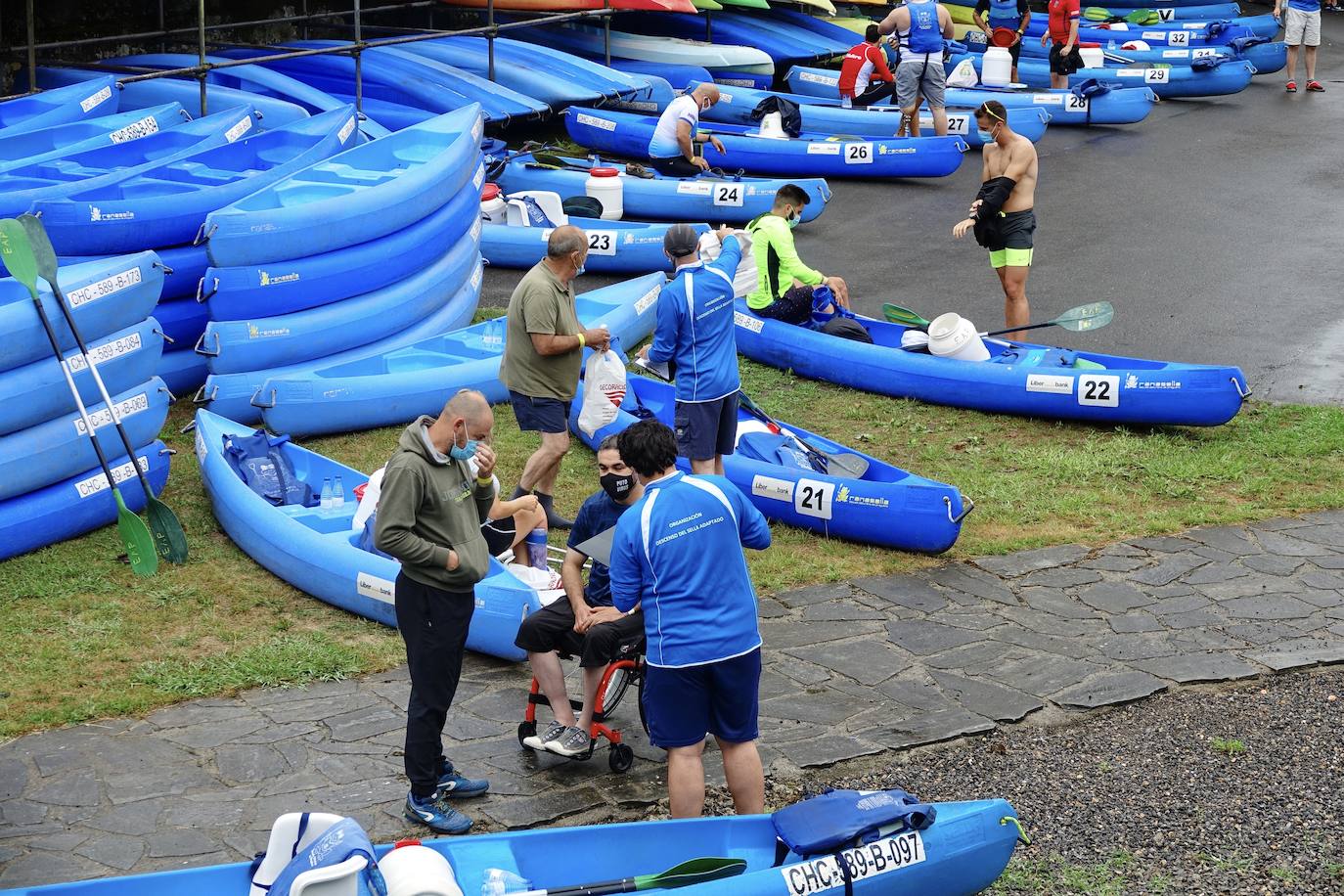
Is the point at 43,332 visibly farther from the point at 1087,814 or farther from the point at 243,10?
the point at 243,10

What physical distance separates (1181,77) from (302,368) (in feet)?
47.0

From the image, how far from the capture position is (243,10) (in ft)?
57.0

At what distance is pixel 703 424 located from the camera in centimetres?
811

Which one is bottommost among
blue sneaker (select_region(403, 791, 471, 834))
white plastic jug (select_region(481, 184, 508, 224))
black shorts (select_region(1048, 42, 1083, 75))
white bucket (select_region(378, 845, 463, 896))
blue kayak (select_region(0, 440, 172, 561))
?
blue sneaker (select_region(403, 791, 471, 834))

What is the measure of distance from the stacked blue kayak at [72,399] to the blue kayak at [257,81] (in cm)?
607

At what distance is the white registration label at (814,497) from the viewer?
8297mm

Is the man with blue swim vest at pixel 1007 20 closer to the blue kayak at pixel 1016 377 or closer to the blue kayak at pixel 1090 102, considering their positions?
the blue kayak at pixel 1090 102

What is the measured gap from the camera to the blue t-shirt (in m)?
5.87

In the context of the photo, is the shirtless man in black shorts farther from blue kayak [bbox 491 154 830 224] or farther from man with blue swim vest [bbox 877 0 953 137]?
man with blue swim vest [bbox 877 0 953 137]

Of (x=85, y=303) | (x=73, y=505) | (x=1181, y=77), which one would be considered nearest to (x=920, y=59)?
(x=1181, y=77)

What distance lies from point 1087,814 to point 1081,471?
4002 mm

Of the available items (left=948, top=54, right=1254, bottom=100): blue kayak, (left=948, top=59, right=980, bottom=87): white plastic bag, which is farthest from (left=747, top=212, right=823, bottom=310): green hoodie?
(left=948, top=54, right=1254, bottom=100): blue kayak

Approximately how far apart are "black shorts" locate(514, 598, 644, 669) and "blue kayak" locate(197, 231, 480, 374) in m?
4.50

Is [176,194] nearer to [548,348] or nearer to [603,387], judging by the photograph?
[603,387]
